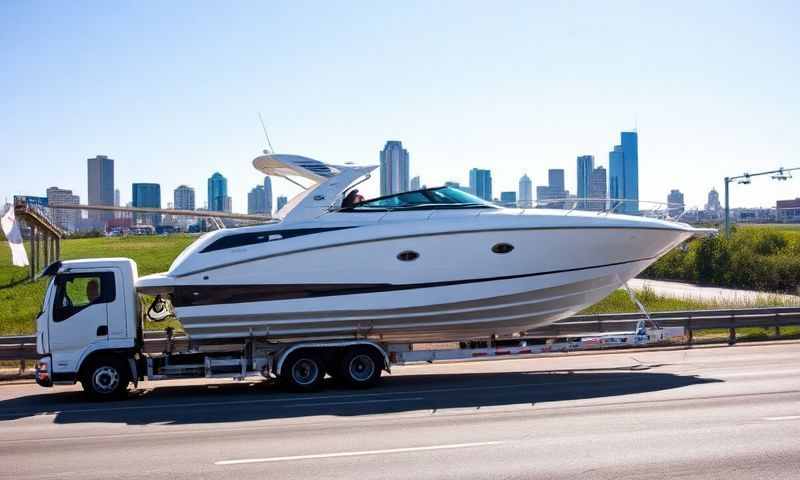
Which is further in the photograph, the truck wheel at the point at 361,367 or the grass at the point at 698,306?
the grass at the point at 698,306

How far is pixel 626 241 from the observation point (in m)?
15.1

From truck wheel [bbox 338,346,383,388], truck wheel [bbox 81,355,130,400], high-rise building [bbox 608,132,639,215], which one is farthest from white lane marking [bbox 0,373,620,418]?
high-rise building [bbox 608,132,639,215]

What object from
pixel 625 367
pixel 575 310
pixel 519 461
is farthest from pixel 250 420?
pixel 625 367

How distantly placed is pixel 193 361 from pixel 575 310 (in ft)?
23.5

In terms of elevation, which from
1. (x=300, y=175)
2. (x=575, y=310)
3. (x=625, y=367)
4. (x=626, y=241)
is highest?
(x=300, y=175)

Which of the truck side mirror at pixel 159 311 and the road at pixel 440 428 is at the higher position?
the truck side mirror at pixel 159 311

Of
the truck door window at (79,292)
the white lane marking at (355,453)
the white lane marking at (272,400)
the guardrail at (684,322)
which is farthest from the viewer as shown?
the guardrail at (684,322)

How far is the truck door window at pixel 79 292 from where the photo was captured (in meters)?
13.5

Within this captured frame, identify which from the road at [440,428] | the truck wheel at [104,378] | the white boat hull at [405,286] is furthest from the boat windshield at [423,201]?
the truck wheel at [104,378]

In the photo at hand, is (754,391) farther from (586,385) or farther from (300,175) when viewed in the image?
(300,175)

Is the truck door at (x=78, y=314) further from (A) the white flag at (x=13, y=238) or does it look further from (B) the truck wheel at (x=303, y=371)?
(B) the truck wheel at (x=303, y=371)

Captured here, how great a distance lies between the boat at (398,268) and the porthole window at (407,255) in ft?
0.06

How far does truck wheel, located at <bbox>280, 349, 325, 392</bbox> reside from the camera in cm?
1373

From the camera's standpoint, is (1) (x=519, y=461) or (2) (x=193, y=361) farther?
(2) (x=193, y=361)
